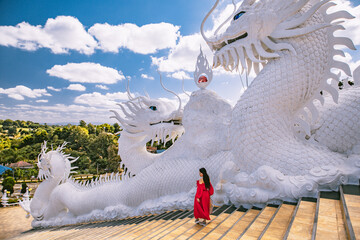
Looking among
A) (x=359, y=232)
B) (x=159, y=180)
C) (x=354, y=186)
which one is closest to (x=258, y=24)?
(x=354, y=186)

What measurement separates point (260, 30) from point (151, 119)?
112 inches

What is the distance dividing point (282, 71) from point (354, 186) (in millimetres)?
1540

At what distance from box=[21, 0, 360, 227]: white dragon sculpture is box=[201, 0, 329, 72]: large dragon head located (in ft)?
0.04

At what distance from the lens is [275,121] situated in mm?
2682

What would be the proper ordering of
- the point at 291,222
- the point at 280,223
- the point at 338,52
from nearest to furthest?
1. the point at 291,222
2. the point at 280,223
3. the point at 338,52

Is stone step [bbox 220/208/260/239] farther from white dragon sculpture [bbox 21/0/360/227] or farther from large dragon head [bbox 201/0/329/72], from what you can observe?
large dragon head [bbox 201/0/329/72]

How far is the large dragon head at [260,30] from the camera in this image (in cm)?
273

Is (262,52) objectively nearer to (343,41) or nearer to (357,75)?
(343,41)

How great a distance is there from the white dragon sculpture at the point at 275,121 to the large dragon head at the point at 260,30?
1 cm

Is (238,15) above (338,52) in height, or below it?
above

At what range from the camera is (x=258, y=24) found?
2852 millimetres

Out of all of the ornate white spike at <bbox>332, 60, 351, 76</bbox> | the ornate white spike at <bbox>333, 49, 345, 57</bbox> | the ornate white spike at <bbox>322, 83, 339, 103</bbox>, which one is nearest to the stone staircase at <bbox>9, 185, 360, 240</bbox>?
the ornate white spike at <bbox>322, 83, 339, 103</bbox>

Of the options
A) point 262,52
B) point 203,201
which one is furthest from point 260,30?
point 203,201

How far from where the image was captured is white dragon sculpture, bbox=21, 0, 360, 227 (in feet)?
8.07
